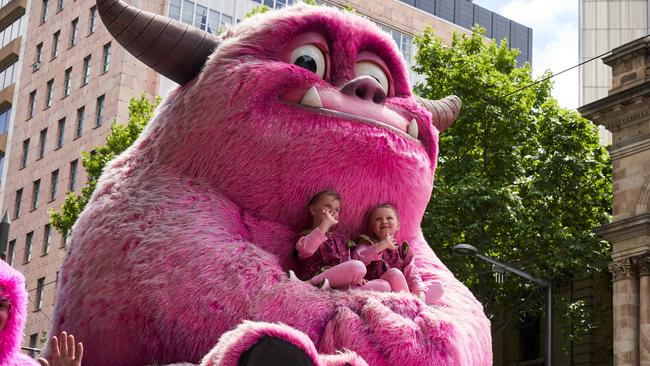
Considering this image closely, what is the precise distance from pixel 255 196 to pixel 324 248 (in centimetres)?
41

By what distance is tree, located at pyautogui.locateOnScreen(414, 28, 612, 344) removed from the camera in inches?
830

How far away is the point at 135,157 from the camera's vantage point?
5.00 meters

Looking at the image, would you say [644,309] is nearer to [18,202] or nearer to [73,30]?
[73,30]

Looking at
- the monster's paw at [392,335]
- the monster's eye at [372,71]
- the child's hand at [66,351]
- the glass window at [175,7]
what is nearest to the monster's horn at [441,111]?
the monster's eye at [372,71]

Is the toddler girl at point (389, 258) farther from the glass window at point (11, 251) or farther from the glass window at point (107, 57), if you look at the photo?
the glass window at point (11, 251)

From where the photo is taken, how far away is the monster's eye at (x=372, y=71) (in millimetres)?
4965

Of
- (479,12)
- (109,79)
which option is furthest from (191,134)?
(479,12)

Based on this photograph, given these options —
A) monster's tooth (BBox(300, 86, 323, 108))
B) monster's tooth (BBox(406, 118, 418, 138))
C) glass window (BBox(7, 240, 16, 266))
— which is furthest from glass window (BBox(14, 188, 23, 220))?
monster's tooth (BBox(300, 86, 323, 108))

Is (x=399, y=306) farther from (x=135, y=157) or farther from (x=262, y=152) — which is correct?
(x=135, y=157)

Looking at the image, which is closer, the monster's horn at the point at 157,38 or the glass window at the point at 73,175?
the monster's horn at the point at 157,38

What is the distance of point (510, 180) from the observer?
21.9 m

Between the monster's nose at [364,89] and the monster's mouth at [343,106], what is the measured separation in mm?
22

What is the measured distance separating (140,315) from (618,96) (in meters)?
19.9

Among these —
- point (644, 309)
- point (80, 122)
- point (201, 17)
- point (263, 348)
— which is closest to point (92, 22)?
point (80, 122)
